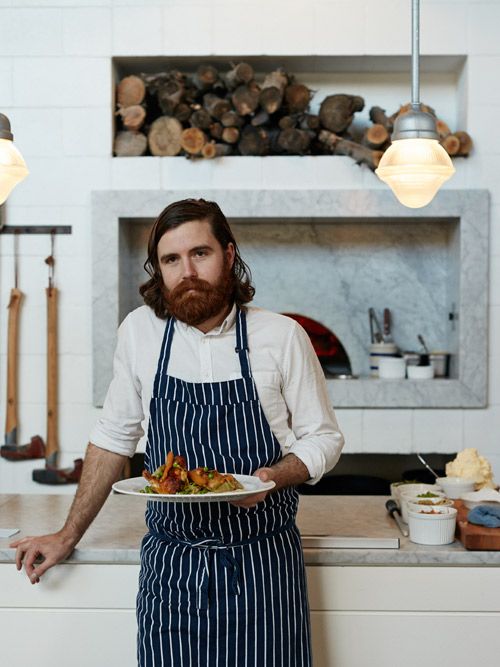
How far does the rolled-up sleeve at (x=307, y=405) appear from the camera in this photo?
6.82 ft

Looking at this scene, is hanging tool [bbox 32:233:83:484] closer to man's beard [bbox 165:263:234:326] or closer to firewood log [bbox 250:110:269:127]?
firewood log [bbox 250:110:269:127]

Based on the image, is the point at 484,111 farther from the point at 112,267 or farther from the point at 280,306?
the point at 112,267

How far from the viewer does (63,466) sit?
444 centimetres

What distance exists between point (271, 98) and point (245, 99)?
0.13 m

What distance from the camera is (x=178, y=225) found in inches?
83.4

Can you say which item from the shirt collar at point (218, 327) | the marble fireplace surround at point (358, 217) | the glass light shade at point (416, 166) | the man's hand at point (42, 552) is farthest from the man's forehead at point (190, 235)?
the marble fireplace surround at point (358, 217)

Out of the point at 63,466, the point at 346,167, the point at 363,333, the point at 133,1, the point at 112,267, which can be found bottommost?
the point at 63,466

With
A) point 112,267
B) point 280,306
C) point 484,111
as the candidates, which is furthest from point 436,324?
point 112,267

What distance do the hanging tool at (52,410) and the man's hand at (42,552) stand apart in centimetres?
222

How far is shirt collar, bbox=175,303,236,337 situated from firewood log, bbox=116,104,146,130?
244cm

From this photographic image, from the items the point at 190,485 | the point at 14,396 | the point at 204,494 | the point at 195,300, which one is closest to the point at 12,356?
the point at 14,396

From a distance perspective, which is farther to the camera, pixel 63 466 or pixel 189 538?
pixel 63 466

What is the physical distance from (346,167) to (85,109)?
52.9 inches

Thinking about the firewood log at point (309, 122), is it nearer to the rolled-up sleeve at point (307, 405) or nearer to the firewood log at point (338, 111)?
the firewood log at point (338, 111)
